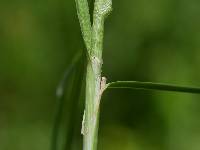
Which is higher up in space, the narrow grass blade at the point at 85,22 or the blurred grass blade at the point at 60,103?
the narrow grass blade at the point at 85,22

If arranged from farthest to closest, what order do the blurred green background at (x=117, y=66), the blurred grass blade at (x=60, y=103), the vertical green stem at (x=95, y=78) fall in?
the blurred green background at (x=117, y=66), the blurred grass blade at (x=60, y=103), the vertical green stem at (x=95, y=78)

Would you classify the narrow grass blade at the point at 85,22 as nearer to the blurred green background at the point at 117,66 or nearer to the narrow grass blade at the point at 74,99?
the narrow grass blade at the point at 74,99

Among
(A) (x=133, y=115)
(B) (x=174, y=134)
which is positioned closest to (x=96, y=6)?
(B) (x=174, y=134)

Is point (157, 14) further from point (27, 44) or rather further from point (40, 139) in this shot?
point (40, 139)

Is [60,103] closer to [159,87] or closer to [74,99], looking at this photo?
[74,99]

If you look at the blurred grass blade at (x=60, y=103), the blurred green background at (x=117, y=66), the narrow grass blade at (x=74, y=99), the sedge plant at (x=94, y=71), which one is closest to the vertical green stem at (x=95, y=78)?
the sedge plant at (x=94, y=71)

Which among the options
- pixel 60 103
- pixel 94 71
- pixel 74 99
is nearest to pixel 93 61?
pixel 94 71

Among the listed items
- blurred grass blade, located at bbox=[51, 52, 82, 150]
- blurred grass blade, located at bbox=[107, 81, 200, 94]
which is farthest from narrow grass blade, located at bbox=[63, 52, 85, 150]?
blurred grass blade, located at bbox=[107, 81, 200, 94]

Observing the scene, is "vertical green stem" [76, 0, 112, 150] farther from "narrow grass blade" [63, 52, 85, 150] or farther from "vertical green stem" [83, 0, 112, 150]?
"narrow grass blade" [63, 52, 85, 150]
